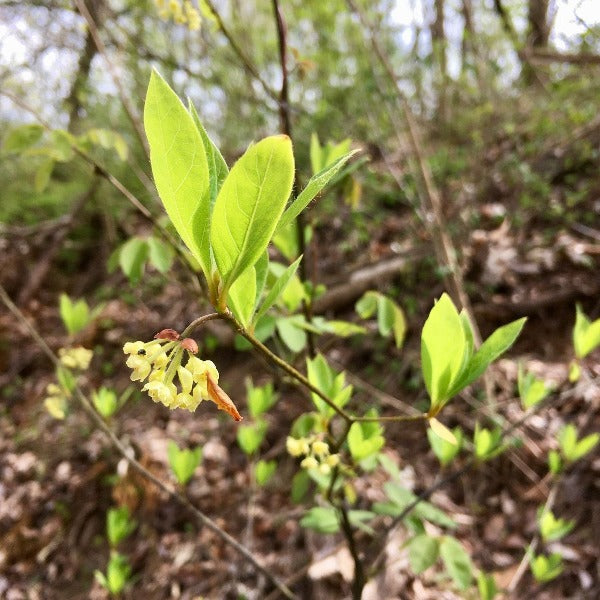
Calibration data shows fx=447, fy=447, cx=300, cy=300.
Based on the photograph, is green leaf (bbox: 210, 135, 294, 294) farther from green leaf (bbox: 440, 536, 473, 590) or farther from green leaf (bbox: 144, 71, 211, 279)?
green leaf (bbox: 440, 536, 473, 590)

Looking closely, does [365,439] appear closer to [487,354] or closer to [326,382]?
[326,382]

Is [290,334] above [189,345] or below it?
below

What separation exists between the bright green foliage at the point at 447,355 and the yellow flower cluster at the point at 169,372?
0.36m

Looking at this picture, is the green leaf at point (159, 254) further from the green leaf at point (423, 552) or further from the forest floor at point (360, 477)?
the green leaf at point (423, 552)

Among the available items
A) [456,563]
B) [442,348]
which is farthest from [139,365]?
[456,563]

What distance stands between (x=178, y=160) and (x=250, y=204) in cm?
9

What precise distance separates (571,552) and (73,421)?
344cm

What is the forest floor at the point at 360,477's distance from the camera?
A: 80.4 inches

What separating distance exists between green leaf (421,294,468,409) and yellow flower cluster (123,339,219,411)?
0.36 metres

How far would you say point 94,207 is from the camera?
5398 millimetres

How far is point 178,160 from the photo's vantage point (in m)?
0.50

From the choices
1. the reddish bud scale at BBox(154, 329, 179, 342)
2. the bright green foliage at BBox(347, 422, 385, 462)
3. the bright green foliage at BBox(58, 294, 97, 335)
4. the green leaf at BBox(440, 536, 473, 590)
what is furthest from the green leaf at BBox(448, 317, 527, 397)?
the bright green foliage at BBox(58, 294, 97, 335)

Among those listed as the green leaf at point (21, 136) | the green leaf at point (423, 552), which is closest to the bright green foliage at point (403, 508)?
the green leaf at point (423, 552)

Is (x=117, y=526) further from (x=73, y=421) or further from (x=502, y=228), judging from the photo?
(x=502, y=228)
